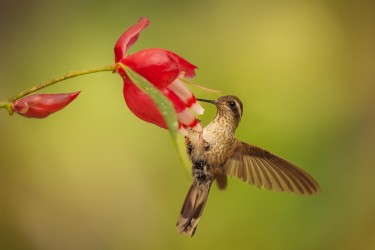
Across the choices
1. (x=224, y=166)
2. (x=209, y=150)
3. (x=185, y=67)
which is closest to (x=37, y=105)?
(x=185, y=67)

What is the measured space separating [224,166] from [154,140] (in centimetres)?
133

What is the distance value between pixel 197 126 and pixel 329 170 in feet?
6.59

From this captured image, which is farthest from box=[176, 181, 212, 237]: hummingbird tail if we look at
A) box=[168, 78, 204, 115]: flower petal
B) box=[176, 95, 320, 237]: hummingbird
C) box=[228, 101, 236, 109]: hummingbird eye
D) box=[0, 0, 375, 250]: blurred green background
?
box=[0, 0, 375, 250]: blurred green background

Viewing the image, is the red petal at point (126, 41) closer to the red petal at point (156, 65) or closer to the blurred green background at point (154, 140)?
the red petal at point (156, 65)

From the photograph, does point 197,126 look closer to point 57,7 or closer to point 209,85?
point 209,85

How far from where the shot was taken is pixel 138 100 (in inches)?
46.2

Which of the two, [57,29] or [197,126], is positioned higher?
[57,29]

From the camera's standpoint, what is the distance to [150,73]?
3.78 feet

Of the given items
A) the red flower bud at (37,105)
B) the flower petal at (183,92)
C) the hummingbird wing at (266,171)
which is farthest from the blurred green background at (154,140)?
the red flower bud at (37,105)

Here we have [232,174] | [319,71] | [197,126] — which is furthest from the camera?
[319,71]

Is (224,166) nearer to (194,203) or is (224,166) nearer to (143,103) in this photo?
(194,203)

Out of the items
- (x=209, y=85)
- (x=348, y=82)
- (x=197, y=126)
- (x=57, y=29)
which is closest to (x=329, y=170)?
(x=348, y=82)

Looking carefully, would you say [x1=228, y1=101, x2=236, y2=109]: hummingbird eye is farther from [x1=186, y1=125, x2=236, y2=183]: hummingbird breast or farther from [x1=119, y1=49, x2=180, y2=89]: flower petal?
[x1=119, y1=49, x2=180, y2=89]: flower petal

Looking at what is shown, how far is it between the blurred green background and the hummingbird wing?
1109 mm
